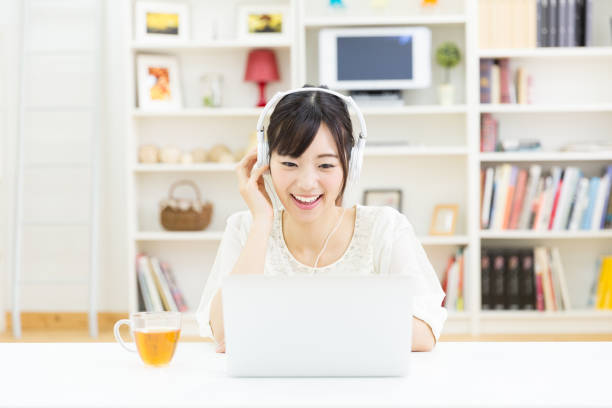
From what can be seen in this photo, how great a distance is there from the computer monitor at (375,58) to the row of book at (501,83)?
29cm

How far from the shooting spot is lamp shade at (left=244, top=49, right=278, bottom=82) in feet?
12.9

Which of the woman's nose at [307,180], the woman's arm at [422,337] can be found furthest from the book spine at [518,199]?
the woman's arm at [422,337]

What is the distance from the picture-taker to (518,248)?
4.05 metres

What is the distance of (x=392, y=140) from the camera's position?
13.5 feet

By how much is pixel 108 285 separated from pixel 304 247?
2593mm

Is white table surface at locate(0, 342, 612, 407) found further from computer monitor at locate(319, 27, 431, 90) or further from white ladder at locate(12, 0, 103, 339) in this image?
white ladder at locate(12, 0, 103, 339)

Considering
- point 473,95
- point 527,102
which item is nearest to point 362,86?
point 473,95

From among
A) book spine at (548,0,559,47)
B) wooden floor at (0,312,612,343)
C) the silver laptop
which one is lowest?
wooden floor at (0,312,612,343)

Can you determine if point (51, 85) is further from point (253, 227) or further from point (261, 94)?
point (253, 227)

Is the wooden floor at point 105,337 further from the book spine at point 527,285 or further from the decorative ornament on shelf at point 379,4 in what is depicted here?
the decorative ornament on shelf at point 379,4

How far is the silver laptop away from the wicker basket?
9.62 feet

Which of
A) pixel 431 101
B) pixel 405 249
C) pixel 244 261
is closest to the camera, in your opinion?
pixel 244 261

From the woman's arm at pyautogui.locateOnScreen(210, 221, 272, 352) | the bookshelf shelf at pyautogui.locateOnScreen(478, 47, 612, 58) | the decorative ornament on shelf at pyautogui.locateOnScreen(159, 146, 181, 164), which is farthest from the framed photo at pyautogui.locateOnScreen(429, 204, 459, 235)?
the woman's arm at pyautogui.locateOnScreen(210, 221, 272, 352)

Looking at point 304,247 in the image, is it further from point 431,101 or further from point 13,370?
point 431,101
